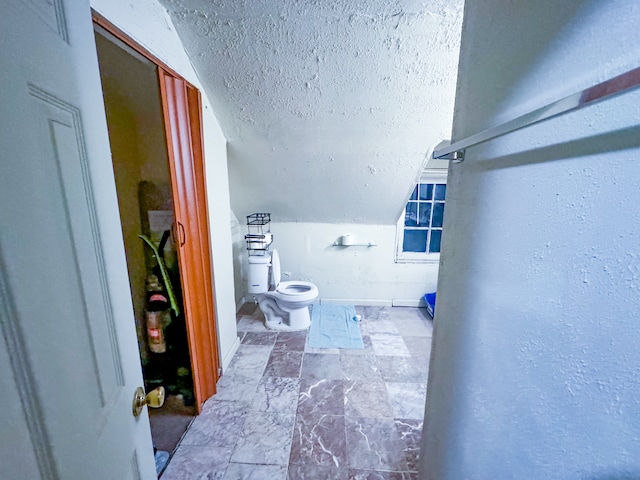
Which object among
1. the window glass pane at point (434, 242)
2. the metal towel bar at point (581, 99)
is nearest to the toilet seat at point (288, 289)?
the window glass pane at point (434, 242)

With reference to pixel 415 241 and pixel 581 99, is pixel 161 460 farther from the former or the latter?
pixel 415 241

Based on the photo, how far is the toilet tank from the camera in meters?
2.54

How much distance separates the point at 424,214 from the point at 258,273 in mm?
2078

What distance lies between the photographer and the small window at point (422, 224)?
10.0ft

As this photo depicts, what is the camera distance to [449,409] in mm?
817

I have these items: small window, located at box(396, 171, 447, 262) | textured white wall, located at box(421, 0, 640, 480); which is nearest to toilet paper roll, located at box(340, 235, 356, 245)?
small window, located at box(396, 171, 447, 262)

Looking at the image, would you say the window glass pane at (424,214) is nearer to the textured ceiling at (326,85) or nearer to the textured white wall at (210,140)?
the textured ceiling at (326,85)

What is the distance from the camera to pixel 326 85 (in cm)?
156

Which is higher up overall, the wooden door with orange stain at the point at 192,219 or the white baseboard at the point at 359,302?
the wooden door with orange stain at the point at 192,219

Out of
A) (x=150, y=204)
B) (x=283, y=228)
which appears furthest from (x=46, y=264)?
(x=283, y=228)

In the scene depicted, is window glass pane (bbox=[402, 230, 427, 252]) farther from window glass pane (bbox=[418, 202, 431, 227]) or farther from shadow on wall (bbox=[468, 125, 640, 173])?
shadow on wall (bbox=[468, 125, 640, 173])

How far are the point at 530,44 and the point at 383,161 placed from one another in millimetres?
1652

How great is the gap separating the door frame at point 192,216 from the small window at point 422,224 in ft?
7.26

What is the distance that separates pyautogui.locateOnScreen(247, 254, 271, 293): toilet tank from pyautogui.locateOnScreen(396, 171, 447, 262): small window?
1565mm
